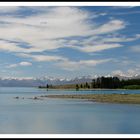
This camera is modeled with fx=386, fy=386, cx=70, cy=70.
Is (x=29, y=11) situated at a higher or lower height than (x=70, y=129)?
higher

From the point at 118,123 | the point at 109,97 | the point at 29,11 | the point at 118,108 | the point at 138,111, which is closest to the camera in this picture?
the point at 29,11

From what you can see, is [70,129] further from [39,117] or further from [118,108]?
[118,108]

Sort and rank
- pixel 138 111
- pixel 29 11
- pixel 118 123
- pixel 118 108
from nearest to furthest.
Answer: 1. pixel 29 11
2. pixel 118 123
3. pixel 138 111
4. pixel 118 108

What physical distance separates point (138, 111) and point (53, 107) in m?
5.68

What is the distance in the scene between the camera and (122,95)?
31.9 m

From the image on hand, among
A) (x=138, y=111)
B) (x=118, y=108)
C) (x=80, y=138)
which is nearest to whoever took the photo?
(x=80, y=138)

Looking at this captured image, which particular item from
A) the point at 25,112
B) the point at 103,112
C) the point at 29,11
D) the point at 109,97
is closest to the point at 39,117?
the point at 25,112

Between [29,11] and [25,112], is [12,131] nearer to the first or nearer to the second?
[29,11]

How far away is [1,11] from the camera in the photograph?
49.4ft

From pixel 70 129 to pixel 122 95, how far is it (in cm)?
1607

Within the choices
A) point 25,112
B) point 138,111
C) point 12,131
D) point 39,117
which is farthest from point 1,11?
point 138,111

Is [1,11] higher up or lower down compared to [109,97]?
higher up

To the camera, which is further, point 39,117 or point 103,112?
point 103,112

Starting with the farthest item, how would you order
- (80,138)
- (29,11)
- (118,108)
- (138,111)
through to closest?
(118,108) → (138,111) → (29,11) → (80,138)
